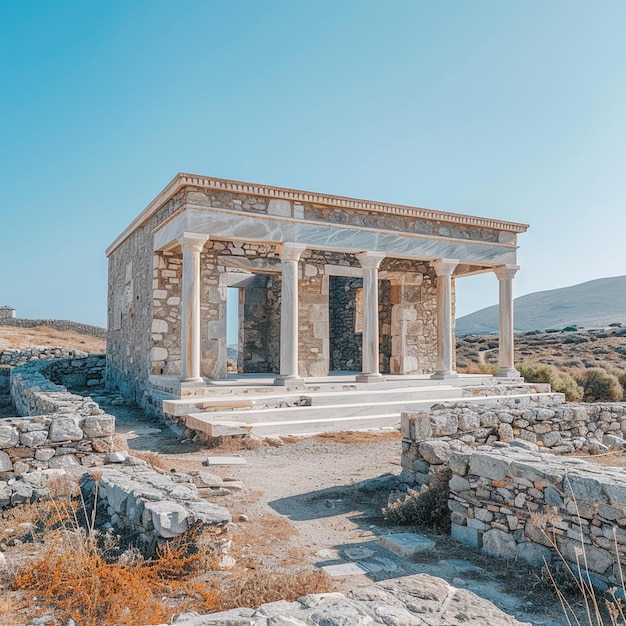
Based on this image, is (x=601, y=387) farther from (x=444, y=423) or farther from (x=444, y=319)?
(x=444, y=423)

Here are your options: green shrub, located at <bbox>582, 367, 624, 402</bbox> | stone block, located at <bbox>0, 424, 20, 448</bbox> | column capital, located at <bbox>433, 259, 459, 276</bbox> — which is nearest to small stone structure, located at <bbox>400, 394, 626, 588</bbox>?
stone block, located at <bbox>0, 424, 20, 448</bbox>

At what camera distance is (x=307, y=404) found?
10.7 metres

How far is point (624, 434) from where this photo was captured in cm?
841

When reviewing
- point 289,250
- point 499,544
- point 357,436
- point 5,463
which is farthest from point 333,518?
point 289,250

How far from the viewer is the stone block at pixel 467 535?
453cm

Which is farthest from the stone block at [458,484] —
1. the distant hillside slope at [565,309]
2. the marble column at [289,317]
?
the distant hillside slope at [565,309]

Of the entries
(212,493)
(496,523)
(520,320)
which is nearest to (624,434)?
(496,523)

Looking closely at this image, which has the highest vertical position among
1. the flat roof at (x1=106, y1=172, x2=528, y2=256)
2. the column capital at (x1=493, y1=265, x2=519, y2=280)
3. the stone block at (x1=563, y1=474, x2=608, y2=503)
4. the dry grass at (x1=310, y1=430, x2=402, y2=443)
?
the flat roof at (x1=106, y1=172, x2=528, y2=256)

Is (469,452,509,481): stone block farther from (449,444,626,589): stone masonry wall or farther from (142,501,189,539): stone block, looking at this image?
(142,501,189,539): stone block

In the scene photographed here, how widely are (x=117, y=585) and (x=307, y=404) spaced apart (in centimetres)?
745

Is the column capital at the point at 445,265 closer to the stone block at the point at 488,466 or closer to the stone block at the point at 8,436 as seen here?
the stone block at the point at 488,466

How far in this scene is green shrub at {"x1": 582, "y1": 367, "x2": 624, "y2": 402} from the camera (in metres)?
16.2

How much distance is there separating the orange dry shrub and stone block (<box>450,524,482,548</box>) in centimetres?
225

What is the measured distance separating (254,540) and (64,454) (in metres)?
2.67
